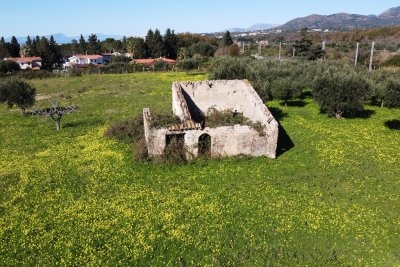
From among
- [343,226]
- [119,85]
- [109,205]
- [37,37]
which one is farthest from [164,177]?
[37,37]

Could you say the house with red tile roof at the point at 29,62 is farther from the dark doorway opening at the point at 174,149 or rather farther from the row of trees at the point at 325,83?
the dark doorway opening at the point at 174,149

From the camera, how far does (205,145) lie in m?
22.5

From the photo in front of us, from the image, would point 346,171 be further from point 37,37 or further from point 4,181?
point 37,37

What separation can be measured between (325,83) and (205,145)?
14916 millimetres

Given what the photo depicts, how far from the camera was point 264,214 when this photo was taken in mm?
16172

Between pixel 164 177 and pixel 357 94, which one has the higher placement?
pixel 357 94

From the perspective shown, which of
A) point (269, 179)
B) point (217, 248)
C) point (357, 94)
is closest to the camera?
point (217, 248)

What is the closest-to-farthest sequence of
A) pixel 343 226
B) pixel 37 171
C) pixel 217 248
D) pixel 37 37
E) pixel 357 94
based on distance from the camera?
1. pixel 217 248
2. pixel 343 226
3. pixel 37 171
4. pixel 357 94
5. pixel 37 37

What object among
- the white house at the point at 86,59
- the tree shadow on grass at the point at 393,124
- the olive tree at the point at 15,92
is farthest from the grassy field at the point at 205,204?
the white house at the point at 86,59

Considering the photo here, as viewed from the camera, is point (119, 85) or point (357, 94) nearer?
point (357, 94)

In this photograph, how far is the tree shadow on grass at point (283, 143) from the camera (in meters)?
23.6

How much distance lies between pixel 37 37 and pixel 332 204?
11772 centimetres

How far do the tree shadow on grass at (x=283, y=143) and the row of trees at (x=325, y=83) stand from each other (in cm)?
678

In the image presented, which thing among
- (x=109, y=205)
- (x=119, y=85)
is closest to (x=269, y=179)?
(x=109, y=205)
